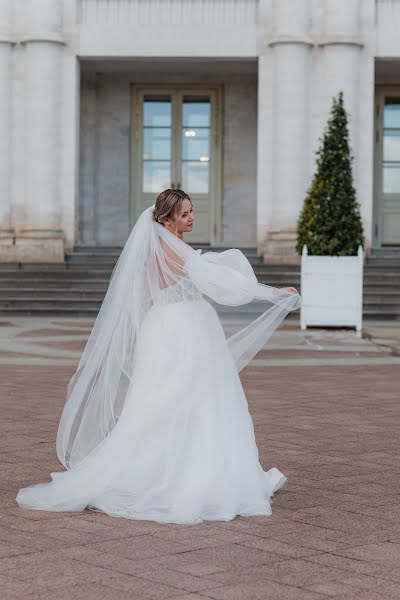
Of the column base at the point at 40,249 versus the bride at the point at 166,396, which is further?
the column base at the point at 40,249

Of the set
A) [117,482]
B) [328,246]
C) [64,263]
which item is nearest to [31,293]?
[64,263]

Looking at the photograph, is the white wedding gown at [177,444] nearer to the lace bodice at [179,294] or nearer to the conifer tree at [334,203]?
the lace bodice at [179,294]

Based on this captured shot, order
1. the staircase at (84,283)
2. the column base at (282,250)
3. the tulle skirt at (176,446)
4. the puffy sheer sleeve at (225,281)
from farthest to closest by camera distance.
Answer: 1. the column base at (282,250)
2. the staircase at (84,283)
3. the puffy sheer sleeve at (225,281)
4. the tulle skirt at (176,446)

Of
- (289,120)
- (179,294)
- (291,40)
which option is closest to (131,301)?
(179,294)

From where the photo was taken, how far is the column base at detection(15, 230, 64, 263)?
21.5 metres

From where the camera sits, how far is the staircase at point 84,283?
1894 cm

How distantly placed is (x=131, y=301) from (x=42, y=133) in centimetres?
1660

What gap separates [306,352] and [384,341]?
1.98m

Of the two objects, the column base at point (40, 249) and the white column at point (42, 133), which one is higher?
the white column at point (42, 133)

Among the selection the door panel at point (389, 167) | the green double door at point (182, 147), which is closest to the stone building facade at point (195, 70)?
the green double door at point (182, 147)

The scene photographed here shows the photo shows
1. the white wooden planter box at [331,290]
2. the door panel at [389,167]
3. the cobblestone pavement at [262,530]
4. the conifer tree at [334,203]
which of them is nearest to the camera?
the cobblestone pavement at [262,530]

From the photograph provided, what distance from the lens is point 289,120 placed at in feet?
70.8

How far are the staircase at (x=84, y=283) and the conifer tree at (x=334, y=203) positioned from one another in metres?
1.99

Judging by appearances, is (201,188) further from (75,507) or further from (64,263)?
(75,507)
